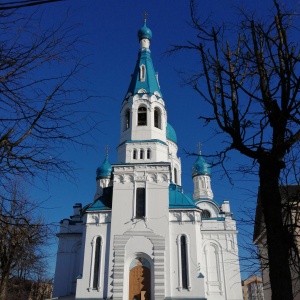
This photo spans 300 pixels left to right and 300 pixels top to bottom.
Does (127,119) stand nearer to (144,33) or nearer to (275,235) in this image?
(144,33)

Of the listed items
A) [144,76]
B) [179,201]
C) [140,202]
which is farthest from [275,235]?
[144,76]

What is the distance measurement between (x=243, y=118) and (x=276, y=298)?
9.15 feet

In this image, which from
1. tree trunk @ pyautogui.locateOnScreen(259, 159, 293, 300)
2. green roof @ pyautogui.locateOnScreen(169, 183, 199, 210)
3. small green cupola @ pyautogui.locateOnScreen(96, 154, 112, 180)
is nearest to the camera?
tree trunk @ pyautogui.locateOnScreen(259, 159, 293, 300)

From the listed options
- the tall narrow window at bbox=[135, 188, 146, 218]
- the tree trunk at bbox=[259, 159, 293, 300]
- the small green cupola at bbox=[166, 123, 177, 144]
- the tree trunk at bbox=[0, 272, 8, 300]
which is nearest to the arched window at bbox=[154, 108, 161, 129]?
the tall narrow window at bbox=[135, 188, 146, 218]

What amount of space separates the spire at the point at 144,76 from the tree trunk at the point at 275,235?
19.0 m

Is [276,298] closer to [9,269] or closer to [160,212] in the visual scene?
[9,269]

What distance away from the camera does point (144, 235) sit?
19.5m

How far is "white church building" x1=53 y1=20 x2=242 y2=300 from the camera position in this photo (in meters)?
18.5

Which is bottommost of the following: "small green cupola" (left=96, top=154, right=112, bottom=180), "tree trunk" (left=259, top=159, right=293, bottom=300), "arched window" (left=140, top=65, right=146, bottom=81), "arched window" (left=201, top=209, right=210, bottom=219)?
"tree trunk" (left=259, top=159, right=293, bottom=300)

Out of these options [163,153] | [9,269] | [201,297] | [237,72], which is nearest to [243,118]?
[237,72]

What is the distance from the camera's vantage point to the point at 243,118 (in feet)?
19.2

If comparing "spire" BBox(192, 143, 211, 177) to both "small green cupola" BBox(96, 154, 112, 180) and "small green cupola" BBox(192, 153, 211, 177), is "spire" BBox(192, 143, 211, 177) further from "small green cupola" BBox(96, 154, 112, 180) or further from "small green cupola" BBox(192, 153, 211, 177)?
"small green cupola" BBox(96, 154, 112, 180)

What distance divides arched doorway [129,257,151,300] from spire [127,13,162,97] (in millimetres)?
11103

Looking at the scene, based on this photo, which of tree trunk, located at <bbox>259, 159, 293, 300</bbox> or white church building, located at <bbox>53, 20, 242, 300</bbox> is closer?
tree trunk, located at <bbox>259, 159, 293, 300</bbox>
